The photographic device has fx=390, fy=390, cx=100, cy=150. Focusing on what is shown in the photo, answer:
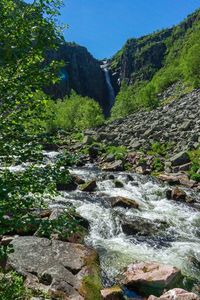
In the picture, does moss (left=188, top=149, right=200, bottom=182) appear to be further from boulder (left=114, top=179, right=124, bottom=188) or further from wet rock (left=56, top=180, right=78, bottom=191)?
wet rock (left=56, top=180, right=78, bottom=191)

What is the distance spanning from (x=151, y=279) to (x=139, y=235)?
6339mm

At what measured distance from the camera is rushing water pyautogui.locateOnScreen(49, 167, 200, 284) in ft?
60.5

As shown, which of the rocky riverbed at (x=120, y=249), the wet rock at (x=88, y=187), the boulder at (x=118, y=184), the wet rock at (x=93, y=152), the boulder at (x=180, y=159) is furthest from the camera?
the wet rock at (x=93, y=152)

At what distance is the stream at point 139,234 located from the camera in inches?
724

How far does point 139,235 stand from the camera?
21.6 m

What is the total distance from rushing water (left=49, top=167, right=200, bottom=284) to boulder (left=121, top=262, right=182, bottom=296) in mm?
839

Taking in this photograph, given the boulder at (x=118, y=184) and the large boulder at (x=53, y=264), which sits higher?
the large boulder at (x=53, y=264)

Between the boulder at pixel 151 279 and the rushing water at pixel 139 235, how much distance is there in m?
0.84

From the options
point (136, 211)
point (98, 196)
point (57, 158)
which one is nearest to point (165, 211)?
point (136, 211)

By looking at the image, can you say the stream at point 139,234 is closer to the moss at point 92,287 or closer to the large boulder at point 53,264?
the moss at point 92,287

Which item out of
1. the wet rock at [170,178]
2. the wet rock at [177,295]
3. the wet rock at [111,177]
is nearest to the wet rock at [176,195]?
the wet rock at [170,178]

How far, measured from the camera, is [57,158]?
33.1 ft

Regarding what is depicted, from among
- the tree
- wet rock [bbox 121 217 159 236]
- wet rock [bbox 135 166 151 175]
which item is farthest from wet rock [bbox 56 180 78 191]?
the tree

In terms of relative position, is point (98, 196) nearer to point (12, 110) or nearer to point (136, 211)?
point (136, 211)
